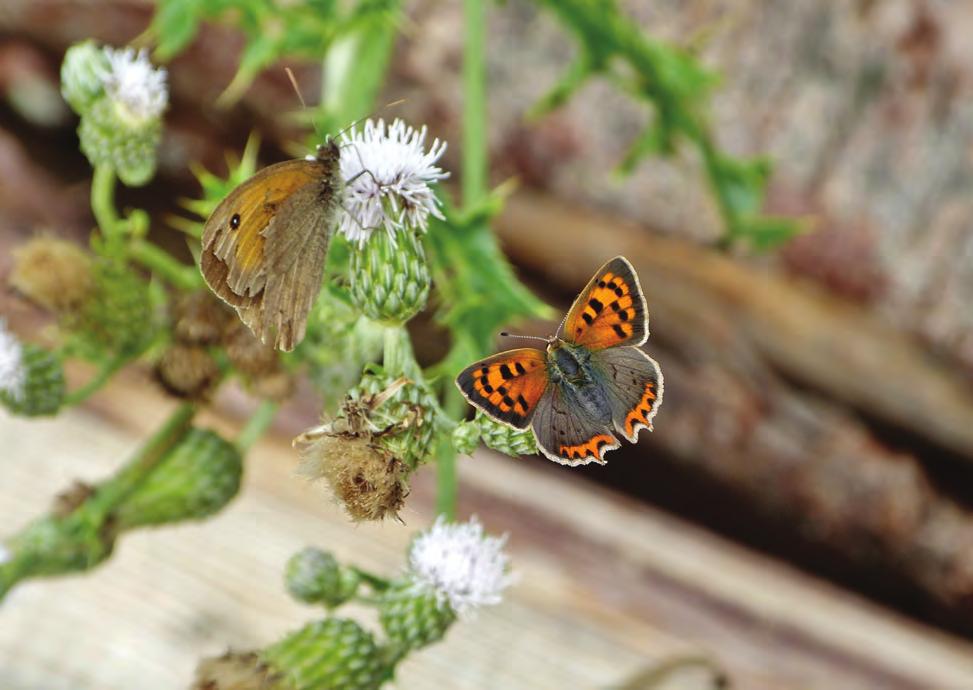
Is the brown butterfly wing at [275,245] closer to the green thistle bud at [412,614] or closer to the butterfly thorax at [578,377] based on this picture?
the butterfly thorax at [578,377]

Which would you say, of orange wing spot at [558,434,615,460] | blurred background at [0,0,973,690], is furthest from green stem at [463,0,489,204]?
orange wing spot at [558,434,615,460]

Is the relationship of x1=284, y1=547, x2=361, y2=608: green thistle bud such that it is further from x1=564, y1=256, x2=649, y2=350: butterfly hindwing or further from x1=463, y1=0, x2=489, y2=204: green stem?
x1=463, y1=0, x2=489, y2=204: green stem

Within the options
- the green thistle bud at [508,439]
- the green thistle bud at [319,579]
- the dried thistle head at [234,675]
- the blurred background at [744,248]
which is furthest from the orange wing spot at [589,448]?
the blurred background at [744,248]

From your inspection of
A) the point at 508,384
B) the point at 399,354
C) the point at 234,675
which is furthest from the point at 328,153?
the point at 234,675

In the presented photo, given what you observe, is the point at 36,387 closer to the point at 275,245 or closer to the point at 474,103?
the point at 275,245

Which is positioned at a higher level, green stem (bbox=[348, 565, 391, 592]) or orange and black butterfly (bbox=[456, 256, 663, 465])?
orange and black butterfly (bbox=[456, 256, 663, 465])

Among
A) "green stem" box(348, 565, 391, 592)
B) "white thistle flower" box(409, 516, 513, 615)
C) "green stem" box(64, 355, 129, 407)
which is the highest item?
"green stem" box(64, 355, 129, 407)
